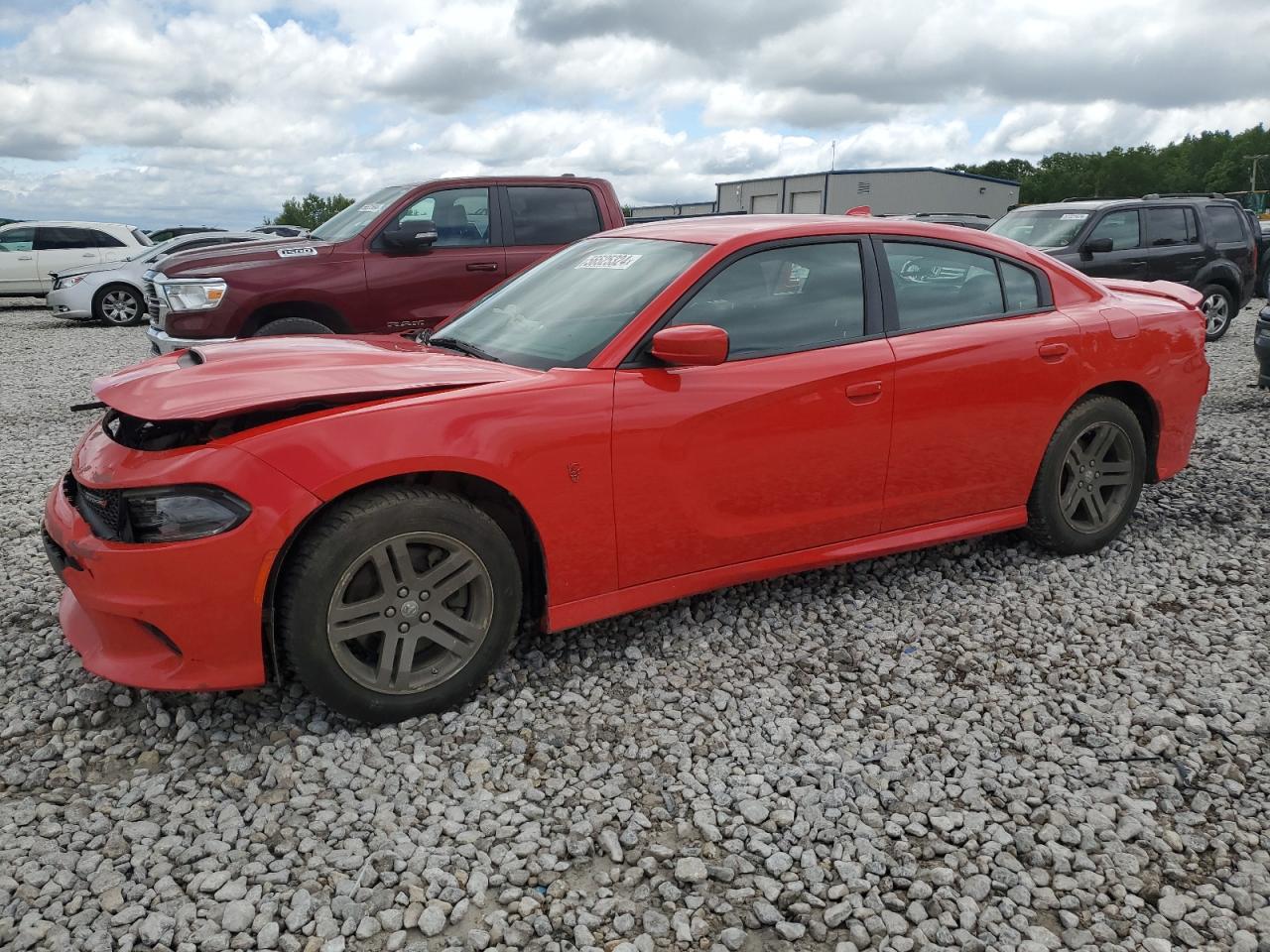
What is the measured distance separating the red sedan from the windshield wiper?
0.8 inches

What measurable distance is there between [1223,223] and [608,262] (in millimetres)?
11077

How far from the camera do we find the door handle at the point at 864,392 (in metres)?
3.66

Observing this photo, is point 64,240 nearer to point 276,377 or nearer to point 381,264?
point 381,264

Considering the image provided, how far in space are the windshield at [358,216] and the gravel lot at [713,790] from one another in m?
4.53

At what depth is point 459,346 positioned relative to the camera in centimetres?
382

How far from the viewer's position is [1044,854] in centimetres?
254

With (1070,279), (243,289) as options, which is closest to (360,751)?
(1070,279)

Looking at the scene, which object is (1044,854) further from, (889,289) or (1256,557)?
(1256,557)

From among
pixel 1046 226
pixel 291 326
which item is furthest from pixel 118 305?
pixel 1046 226

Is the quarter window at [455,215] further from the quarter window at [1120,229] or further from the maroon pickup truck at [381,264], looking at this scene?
the quarter window at [1120,229]

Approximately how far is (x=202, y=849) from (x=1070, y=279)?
4103 millimetres

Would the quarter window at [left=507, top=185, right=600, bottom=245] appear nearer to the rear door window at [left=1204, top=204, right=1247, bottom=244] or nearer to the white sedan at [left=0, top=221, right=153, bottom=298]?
the rear door window at [left=1204, top=204, right=1247, bottom=244]

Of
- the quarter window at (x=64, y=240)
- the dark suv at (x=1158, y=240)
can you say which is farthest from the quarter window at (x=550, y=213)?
the quarter window at (x=64, y=240)

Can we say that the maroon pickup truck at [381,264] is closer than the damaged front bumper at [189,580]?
No
